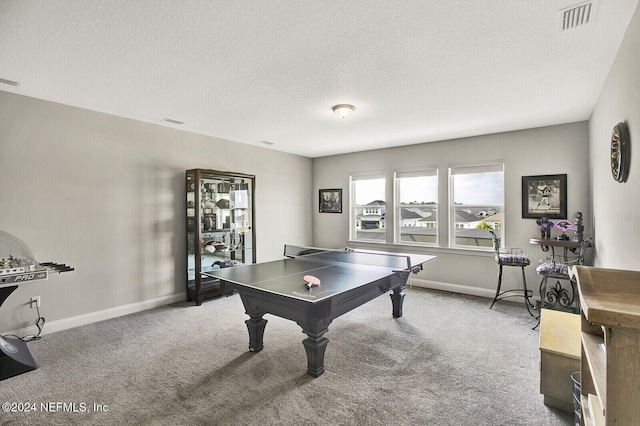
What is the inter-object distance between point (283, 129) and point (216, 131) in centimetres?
105

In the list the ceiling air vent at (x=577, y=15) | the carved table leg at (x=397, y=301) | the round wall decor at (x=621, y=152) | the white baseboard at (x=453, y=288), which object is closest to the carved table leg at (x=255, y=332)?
the carved table leg at (x=397, y=301)

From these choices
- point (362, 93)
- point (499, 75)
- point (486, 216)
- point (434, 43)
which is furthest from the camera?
point (486, 216)

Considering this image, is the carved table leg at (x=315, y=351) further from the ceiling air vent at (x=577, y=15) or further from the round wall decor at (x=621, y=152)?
the ceiling air vent at (x=577, y=15)

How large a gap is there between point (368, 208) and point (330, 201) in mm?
879

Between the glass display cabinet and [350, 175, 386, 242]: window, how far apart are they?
88.0 inches

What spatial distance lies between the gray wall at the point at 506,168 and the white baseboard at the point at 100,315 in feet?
12.6

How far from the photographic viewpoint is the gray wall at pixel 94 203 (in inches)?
129

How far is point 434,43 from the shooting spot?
2.23 meters

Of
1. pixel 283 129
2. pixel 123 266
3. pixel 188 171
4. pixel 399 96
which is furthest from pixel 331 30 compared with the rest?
pixel 123 266

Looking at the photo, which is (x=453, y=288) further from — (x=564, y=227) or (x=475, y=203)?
(x=564, y=227)

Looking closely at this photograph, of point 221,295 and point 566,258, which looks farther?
point 221,295

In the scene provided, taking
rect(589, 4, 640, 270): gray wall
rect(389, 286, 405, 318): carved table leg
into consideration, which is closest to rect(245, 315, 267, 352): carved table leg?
rect(389, 286, 405, 318): carved table leg

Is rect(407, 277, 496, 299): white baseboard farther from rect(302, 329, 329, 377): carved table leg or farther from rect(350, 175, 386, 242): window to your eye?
rect(302, 329, 329, 377): carved table leg

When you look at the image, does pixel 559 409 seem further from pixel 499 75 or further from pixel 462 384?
pixel 499 75
